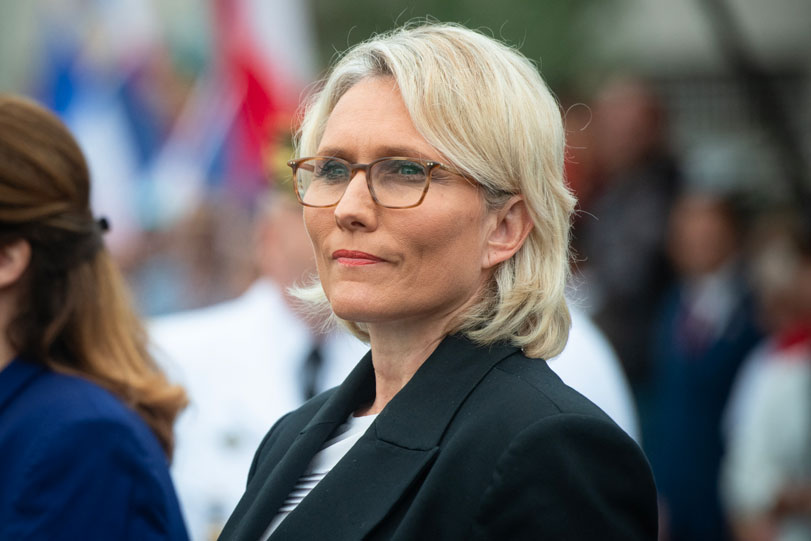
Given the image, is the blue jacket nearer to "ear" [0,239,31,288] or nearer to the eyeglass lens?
"ear" [0,239,31,288]

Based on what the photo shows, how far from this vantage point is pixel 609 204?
845 centimetres

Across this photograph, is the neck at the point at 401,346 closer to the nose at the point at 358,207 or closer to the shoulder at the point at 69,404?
the nose at the point at 358,207

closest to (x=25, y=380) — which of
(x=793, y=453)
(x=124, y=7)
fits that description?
(x=793, y=453)

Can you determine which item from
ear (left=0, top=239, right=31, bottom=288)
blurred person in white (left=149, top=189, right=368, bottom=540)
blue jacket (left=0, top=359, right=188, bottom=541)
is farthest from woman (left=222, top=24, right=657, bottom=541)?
blurred person in white (left=149, top=189, right=368, bottom=540)

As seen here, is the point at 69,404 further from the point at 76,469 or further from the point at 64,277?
the point at 64,277

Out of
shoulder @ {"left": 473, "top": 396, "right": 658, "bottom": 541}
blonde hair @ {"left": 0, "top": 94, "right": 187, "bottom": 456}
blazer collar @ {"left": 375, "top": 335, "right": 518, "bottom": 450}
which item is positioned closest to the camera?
shoulder @ {"left": 473, "top": 396, "right": 658, "bottom": 541}

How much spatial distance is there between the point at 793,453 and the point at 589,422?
477cm

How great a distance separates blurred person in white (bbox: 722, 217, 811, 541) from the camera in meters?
6.74

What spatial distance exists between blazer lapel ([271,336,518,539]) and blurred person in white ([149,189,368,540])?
108 inches

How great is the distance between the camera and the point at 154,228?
10.6 meters

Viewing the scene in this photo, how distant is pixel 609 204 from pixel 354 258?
6.03m

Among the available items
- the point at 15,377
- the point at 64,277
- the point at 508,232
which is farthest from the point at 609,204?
the point at 508,232

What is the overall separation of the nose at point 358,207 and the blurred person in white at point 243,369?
2790mm

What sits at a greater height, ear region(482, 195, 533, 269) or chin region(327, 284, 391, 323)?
ear region(482, 195, 533, 269)
